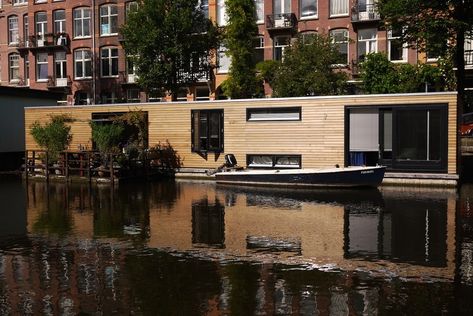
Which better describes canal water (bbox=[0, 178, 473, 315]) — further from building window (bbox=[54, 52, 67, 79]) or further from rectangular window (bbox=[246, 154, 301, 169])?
building window (bbox=[54, 52, 67, 79])

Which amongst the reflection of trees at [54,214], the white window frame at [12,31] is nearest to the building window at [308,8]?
the reflection of trees at [54,214]

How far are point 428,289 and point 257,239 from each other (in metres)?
4.41

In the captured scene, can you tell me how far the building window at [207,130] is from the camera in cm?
2573

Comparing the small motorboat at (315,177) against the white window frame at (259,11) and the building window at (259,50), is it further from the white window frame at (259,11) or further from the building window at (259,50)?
the white window frame at (259,11)

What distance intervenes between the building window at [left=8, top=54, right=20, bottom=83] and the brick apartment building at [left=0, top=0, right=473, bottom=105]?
82mm

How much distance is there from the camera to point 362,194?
1973cm

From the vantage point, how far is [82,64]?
161 ft

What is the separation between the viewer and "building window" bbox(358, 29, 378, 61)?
3938 centimetres

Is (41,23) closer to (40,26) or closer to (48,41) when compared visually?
(40,26)

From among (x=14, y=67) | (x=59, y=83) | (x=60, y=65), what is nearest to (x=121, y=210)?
(x=59, y=83)

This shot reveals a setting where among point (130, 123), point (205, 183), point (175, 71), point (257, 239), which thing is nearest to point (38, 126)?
point (130, 123)

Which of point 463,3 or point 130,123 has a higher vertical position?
point 463,3

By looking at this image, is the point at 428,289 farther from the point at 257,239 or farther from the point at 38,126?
the point at 38,126

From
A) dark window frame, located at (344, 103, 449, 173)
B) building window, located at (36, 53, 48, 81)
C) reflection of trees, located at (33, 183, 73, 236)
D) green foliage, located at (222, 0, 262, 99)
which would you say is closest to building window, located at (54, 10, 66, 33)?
building window, located at (36, 53, 48, 81)
